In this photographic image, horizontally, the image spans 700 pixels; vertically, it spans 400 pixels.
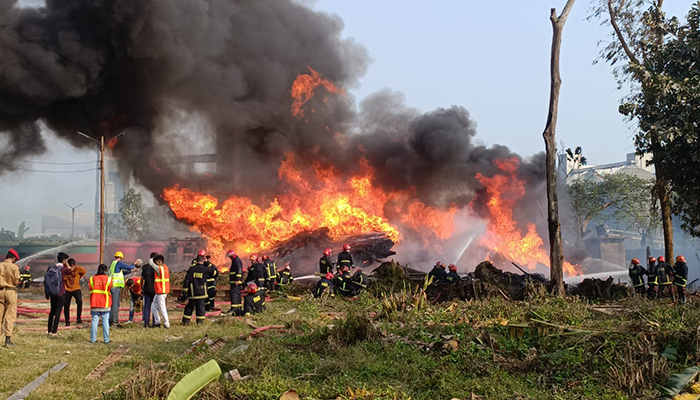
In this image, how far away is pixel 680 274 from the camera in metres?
16.2

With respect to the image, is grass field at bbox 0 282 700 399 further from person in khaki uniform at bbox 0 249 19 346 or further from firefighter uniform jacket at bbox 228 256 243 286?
firefighter uniform jacket at bbox 228 256 243 286

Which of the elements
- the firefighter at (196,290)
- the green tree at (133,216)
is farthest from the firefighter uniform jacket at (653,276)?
the green tree at (133,216)

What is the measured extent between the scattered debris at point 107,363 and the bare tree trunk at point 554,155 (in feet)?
33.5

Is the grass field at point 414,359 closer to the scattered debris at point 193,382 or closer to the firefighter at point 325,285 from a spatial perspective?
the scattered debris at point 193,382

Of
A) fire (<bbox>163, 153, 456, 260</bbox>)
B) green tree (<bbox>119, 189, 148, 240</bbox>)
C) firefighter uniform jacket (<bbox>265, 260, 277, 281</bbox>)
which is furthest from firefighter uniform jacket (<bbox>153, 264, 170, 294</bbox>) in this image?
green tree (<bbox>119, 189, 148, 240</bbox>)

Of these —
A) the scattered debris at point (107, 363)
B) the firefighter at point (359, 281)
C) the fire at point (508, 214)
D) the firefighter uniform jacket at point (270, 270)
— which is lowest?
the scattered debris at point (107, 363)

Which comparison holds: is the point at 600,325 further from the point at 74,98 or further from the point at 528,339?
the point at 74,98

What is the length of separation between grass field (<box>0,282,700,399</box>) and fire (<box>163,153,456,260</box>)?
18.0 metres

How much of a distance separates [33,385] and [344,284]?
417 inches

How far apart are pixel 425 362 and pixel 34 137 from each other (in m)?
24.8

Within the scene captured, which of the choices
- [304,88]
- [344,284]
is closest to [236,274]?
[344,284]

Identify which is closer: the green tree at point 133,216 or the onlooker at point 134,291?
the onlooker at point 134,291

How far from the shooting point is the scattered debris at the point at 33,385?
6.35 m

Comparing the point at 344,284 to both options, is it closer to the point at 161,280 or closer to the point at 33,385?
the point at 161,280
